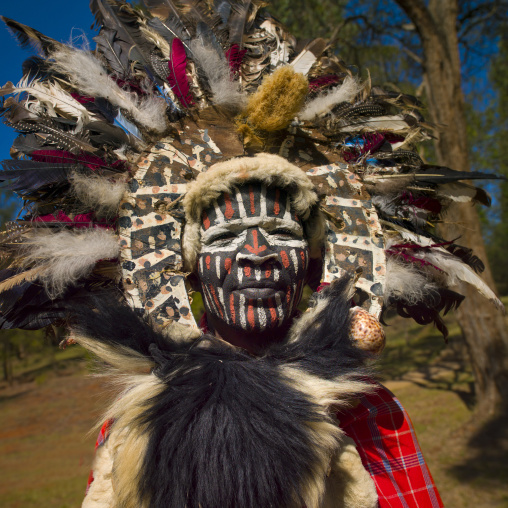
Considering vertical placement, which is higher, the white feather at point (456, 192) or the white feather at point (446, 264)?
the white feather at point (456, 192)

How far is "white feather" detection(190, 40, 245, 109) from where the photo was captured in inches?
88.7

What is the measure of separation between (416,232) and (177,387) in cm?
156

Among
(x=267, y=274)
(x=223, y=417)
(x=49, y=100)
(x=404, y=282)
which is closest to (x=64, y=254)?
(x=49, y=100)

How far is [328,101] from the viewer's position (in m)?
2.39

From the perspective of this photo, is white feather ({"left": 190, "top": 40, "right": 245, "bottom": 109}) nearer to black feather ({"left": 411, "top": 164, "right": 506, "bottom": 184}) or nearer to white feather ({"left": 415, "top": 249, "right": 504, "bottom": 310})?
black feather ({"left": 411, "top": 164, "right": 506, "bottom": 184})

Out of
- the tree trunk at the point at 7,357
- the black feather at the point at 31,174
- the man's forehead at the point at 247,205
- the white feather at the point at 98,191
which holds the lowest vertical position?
the tree trunk at the point at 7,357

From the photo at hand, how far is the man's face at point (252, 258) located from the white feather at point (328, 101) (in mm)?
521

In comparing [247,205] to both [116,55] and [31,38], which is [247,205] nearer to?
[116,55]

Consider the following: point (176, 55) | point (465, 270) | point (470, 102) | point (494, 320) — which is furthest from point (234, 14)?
point (470, 102)

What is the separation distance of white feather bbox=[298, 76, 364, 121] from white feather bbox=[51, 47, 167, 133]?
736 mm

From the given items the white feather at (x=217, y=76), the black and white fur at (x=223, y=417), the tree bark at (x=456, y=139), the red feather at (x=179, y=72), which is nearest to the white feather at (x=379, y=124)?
the white feather at (x=217, y=76)

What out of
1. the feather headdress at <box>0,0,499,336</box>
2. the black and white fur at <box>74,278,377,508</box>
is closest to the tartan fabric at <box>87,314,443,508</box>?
the black and white fur at <box>74,278,377,508</box>

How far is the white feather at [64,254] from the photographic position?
78.5 inches

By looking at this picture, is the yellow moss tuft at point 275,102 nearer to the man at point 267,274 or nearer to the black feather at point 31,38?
the man at point 267,274
